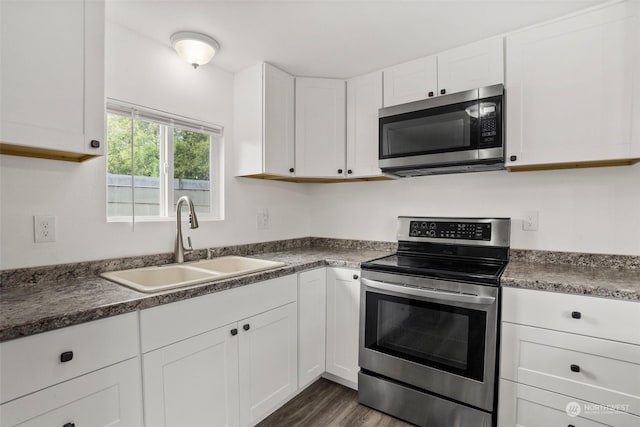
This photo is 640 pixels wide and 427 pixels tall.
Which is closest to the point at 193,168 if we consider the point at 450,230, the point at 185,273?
the point at 185,273

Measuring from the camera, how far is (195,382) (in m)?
1.41

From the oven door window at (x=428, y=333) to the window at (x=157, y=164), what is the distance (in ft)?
4.32

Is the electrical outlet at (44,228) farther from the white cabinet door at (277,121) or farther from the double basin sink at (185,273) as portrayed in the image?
the white cabinet door at (277,121)

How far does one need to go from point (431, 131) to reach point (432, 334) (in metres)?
1.20

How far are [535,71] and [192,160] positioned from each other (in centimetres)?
213

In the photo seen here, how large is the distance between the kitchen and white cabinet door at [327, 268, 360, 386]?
628mm

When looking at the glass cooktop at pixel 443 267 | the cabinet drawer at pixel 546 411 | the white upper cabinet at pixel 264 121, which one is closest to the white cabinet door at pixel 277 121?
the white upper cabinet at pixel 264 121

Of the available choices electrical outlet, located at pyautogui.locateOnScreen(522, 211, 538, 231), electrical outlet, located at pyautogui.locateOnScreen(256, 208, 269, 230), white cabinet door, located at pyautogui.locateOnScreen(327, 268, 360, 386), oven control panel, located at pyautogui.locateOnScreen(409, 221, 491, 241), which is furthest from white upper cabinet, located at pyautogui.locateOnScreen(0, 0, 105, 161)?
electrical outlet, located at pyautogui.locateOnScreen(522, 211, 538, 231)

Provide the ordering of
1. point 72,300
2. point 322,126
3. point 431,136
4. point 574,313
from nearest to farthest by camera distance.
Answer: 1. point 72,300
2. point 574,313
3. point 431,136
4. point 322,126

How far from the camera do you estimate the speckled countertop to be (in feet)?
3.41

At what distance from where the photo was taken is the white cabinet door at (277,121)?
219 centimetres

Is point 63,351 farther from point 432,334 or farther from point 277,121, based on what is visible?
point 277,121

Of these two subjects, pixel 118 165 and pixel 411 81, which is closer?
pixel 118 165

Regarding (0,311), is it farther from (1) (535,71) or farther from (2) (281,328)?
(1) (535,71)
